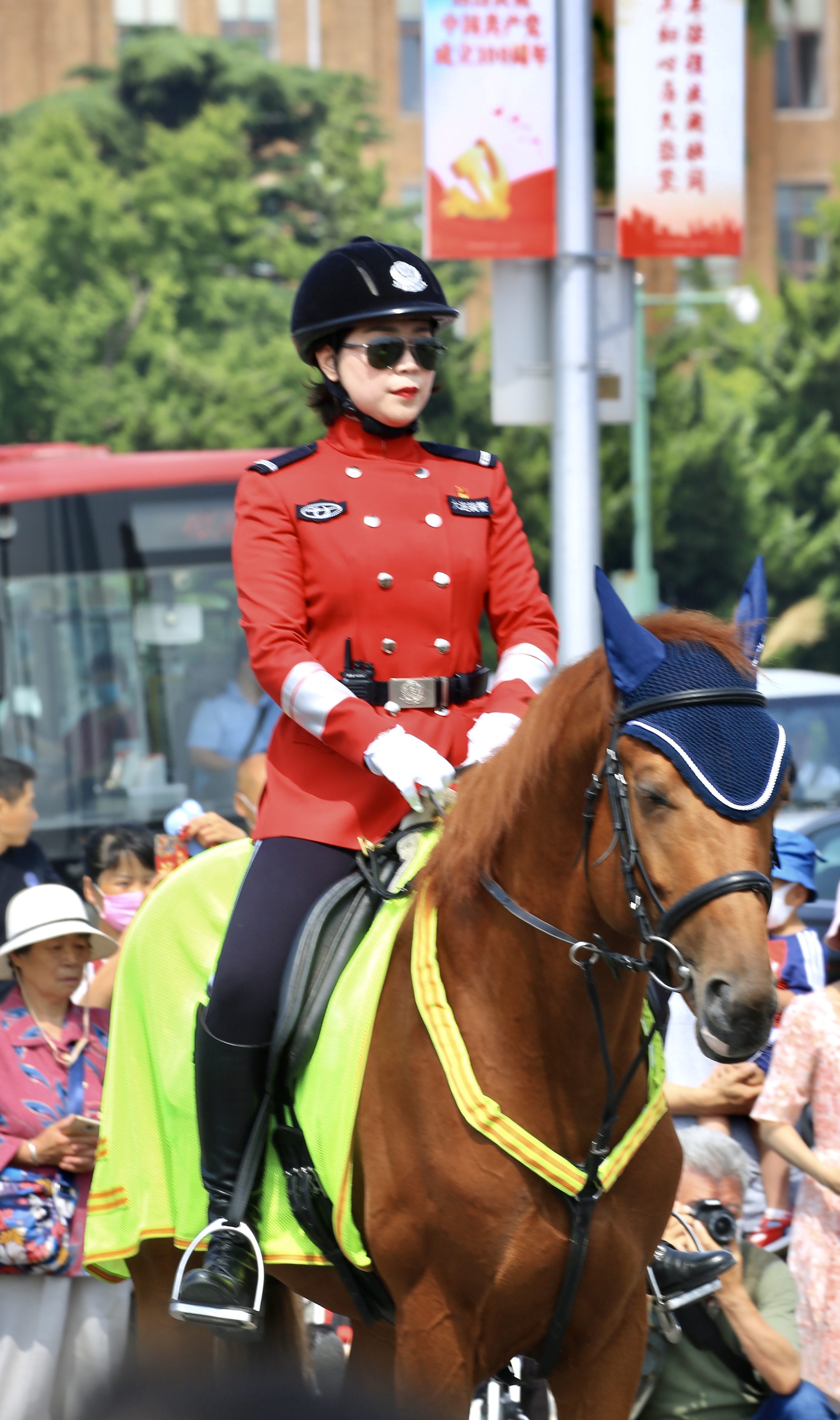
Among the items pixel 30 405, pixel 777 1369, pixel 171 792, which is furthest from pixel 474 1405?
pixel 30 405

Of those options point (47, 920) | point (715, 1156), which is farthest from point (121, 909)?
point (715, 1156)

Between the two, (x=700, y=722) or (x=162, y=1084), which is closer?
(x=700, y=722)

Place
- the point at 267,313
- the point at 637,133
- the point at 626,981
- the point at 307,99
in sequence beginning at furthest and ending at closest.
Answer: the point at 307,99 → the point at 267,313 → the point at 637,133 → the point at 626,981

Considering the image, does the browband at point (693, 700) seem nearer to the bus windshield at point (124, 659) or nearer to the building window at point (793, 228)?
the bus windshield at point (124, 659)

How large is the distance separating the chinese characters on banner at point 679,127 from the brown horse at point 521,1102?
4721 millimetres

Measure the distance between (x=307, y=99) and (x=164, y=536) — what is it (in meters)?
32.1

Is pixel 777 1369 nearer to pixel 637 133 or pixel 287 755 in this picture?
pixel 287 755

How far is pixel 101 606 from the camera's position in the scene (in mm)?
10492

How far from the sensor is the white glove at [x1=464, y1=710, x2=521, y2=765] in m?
3.71

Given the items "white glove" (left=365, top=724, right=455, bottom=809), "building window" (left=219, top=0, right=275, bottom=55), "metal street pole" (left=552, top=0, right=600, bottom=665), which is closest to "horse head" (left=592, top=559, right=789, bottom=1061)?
"white glove" (left=365, top=724, right=455, bottom=809)

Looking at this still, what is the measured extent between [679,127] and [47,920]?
4.41 m

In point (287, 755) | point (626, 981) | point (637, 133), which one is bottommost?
point (626, 981)

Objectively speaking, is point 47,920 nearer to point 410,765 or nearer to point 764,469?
point 410,765

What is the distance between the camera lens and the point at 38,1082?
17.3ft
